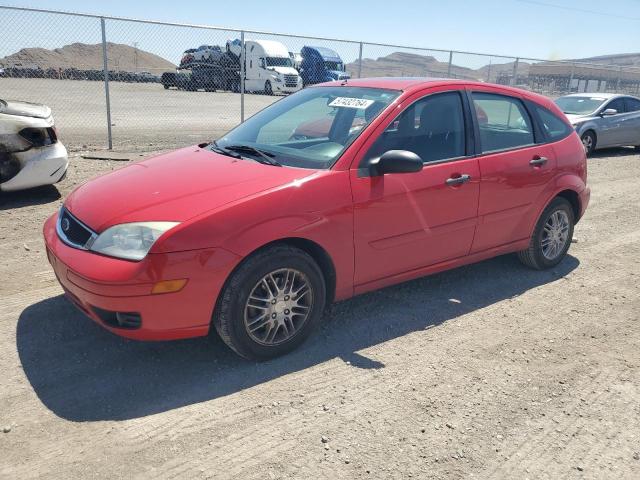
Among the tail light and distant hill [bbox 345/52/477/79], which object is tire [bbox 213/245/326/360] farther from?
distant hill [bbox 345/52/477/79]

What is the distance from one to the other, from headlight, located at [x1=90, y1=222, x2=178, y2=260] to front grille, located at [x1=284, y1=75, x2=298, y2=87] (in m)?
26.3

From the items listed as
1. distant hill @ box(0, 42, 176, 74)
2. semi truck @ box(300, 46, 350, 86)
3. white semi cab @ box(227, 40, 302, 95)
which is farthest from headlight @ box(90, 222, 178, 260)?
white semi cab @ box(227, 40, 302, 95)

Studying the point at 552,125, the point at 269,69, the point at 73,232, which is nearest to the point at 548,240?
the point at 552,125

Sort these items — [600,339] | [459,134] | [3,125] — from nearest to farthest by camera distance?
1. [600,339]
2. [459,134]
3. [3,125]

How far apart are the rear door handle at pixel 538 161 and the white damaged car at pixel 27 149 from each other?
5087 mm

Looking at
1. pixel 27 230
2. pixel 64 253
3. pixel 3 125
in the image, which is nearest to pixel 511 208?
pixel 64 253

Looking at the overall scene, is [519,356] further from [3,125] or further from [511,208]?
[3,125]

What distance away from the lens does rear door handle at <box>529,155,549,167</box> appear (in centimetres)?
467

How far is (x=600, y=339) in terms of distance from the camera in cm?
397

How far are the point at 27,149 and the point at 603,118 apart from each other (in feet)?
37.8

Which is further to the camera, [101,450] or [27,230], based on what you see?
[27,230]

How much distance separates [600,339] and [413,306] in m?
1.34

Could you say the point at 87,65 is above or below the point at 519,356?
above

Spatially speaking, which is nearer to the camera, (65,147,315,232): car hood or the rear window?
(65,147,315,232): car hood
